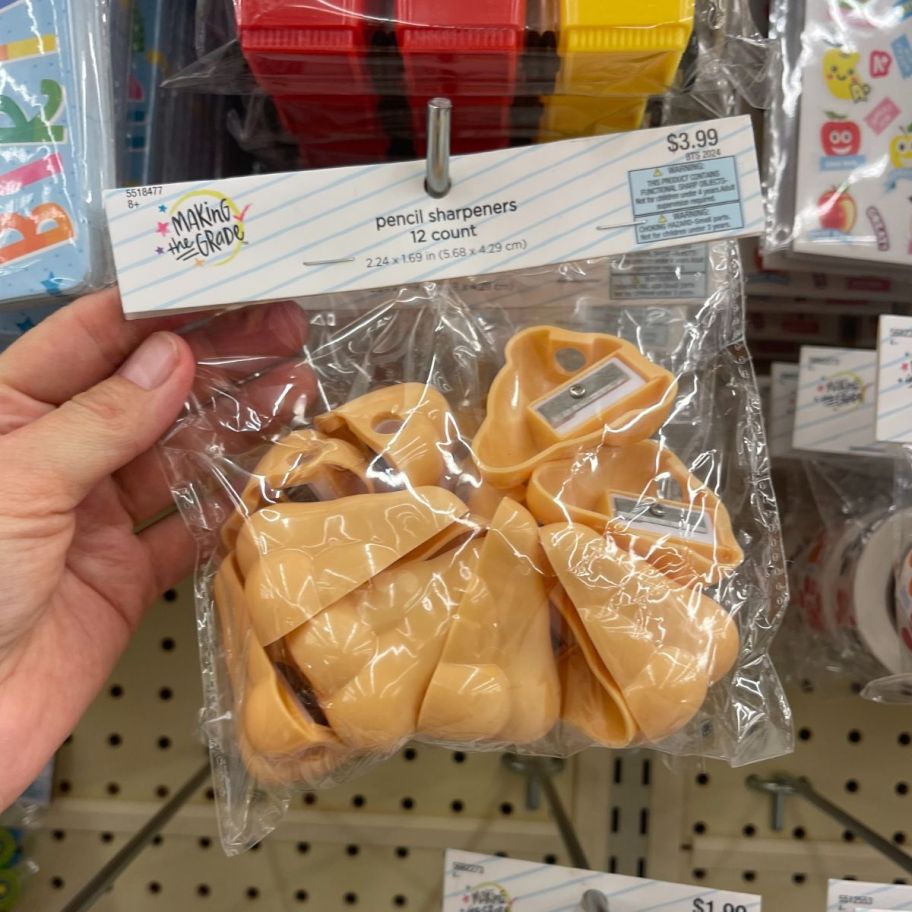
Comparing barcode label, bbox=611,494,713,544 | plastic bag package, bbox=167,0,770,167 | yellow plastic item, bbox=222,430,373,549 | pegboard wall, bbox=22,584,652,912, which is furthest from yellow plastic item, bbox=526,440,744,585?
pegboard wall, bbox=22,584,652,912

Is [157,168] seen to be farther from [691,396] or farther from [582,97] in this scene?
[691,396]

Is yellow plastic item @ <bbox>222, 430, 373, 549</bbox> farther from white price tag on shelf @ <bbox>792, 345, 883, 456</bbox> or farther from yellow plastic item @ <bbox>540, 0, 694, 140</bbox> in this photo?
white price tag on shelf @ <bbox>792, 345, 883, 456</bbox>

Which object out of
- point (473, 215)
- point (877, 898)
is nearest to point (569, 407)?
point (473, 215)

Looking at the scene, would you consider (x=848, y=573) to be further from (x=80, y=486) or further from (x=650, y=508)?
(x=80, y=486)

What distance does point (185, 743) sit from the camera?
74 centimetres

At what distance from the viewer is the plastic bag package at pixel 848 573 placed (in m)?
0.58

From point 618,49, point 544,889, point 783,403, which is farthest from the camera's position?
point 783,403

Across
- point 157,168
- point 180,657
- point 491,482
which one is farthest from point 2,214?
point 180,657

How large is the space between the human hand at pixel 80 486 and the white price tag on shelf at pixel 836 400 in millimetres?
388

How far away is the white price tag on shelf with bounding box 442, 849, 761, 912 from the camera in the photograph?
1.82 feet

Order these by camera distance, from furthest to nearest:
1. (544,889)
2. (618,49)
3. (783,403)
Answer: (783,403), (544,889), (618,49)

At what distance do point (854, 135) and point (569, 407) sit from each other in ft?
1.07

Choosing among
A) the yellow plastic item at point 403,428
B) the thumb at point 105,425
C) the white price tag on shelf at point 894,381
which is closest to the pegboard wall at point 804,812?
the white price tag on shelf at point 894,381

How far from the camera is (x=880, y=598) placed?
0.58 metres
